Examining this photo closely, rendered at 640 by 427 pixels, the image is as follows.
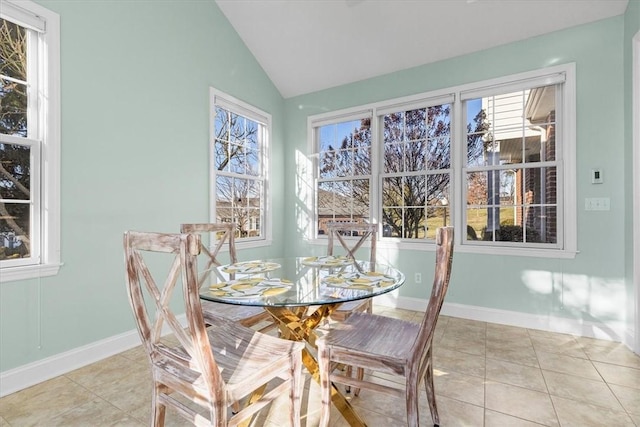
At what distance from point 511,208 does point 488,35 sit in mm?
1760

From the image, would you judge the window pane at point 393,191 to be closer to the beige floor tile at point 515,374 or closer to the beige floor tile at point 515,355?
the beige floor tile at point 515,355

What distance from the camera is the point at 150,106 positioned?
2836 mm

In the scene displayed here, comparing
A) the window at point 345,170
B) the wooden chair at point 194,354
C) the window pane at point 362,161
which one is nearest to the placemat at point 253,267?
the wooden chair at point 194,354

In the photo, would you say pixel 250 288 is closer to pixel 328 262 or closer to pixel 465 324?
pixel 328 262

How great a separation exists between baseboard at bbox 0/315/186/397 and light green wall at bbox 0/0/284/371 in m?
0.05

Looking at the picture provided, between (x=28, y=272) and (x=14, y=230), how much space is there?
30cm

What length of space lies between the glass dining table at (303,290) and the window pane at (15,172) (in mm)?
1385

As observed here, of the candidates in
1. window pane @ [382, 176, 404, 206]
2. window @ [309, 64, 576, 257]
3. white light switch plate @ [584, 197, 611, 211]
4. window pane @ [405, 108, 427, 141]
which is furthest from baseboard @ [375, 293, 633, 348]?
window pane @ [405, 108, 427, 141]

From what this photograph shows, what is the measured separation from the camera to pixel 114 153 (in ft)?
8.40

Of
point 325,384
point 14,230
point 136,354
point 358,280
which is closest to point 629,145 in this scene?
point 358,280

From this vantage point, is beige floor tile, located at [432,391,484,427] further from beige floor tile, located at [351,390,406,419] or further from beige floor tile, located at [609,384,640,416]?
beige floor tile, located at [609,384,640,416]

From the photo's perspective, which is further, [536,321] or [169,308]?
[536,321]

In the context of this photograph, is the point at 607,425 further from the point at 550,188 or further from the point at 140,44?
the point at 140,44

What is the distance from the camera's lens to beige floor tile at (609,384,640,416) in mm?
1795
